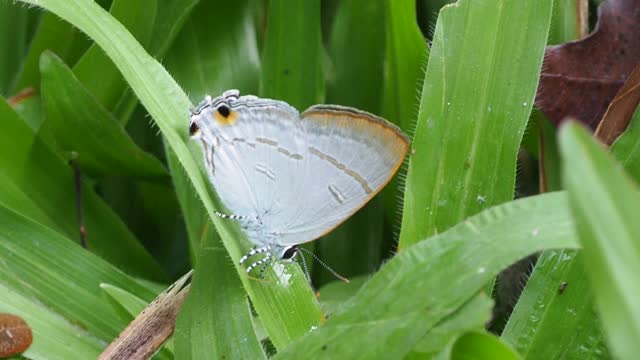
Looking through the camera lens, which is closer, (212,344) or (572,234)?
(572,234)

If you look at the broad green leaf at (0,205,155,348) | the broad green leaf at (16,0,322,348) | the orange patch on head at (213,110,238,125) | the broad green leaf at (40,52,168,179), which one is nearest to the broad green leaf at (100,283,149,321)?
the broad green leaf at (0,205,155,348)

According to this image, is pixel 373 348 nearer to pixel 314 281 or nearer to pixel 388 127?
pixel 388 127

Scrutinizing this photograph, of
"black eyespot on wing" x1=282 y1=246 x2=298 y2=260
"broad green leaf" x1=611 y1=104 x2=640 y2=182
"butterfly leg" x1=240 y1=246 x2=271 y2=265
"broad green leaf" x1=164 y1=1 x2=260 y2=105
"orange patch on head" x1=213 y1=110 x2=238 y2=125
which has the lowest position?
"broad green leaf" x1=611 y1=104 x2=640 y2=182

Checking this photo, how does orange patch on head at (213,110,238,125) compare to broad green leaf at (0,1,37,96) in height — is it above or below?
below

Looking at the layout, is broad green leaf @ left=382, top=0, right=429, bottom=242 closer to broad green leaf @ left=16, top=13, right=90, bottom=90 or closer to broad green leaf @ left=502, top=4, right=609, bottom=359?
broad green leaf @ left=502, top=4, right=609, bottom=359

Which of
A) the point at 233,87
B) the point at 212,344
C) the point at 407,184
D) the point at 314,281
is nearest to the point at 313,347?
the point at 212,344

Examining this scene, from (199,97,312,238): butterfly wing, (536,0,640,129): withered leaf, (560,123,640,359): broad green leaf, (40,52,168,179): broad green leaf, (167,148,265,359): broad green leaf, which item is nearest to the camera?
(560,123,640,359): broad green leaf

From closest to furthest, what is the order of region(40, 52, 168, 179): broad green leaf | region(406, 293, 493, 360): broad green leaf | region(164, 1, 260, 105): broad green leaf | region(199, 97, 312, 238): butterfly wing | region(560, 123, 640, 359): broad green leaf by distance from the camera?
region(560, 123, 640, 359): broad green leaf → region(406, 293, 493, 360): broad green leaf → region(199, 97, 312, 238): butterfly wing → region(40, 52, 168, 179): broad green leaf → region(164, 1, 260, 105): broad green leaf

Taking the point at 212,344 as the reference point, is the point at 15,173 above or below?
above
